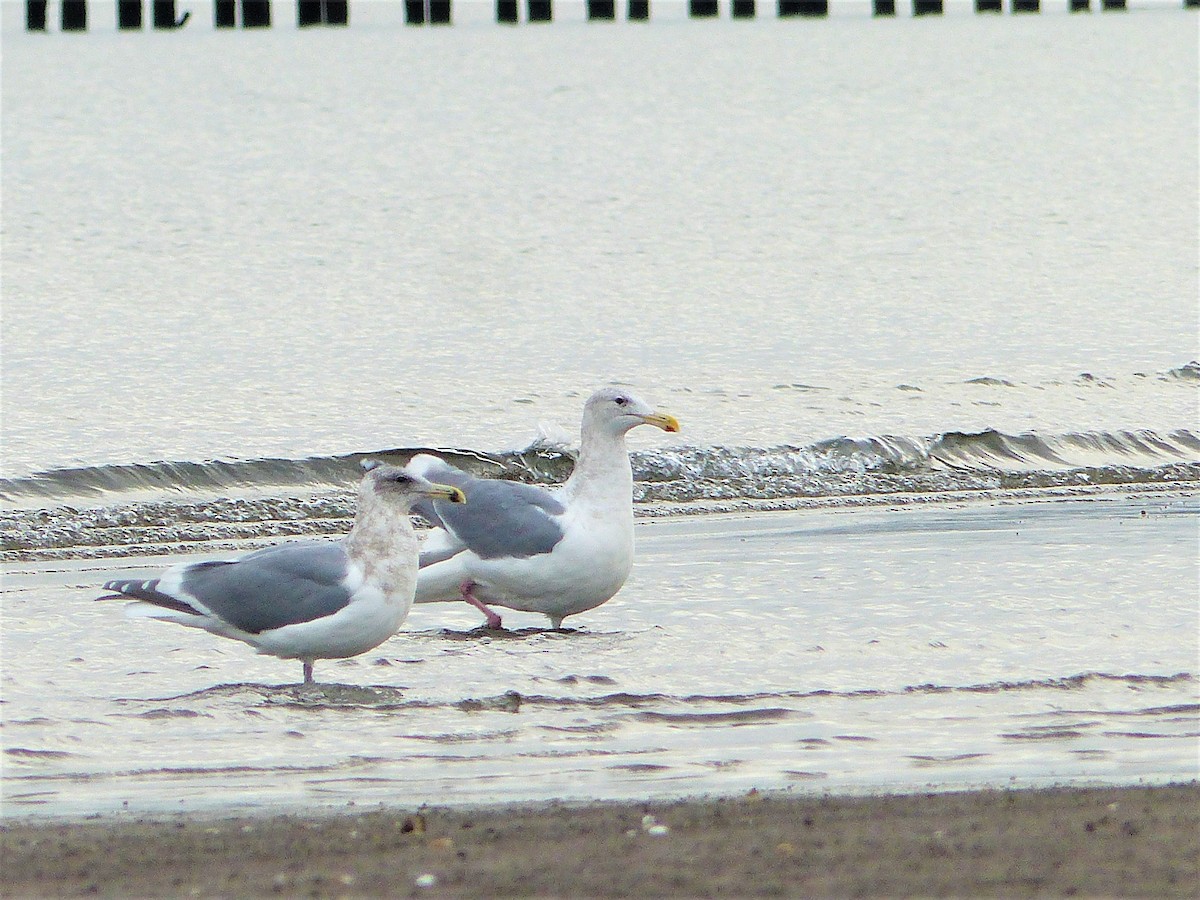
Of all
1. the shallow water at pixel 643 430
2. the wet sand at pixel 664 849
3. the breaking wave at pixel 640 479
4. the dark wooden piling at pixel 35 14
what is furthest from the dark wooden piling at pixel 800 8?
the wet sand at pixel 664 849

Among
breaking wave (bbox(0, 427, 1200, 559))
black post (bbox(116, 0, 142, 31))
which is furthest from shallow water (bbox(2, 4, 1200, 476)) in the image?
black post (bbox(116, 0, 142, 31))

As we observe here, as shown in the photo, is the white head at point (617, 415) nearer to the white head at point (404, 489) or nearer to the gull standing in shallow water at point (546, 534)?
the gull standing in shallow water at point (546, 534)

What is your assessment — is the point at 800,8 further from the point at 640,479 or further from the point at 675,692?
the point at 675,692

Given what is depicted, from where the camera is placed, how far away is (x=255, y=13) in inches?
2163

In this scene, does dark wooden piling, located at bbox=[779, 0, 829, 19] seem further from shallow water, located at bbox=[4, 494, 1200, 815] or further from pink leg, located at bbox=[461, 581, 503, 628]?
pink leg, located at bbox=[461, 581, 503, 628]

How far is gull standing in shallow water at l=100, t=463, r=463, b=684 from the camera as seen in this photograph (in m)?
6.19

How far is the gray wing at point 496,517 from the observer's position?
7148 mm

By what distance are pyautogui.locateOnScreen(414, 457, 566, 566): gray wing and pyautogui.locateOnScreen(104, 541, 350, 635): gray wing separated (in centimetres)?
76

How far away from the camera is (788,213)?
1051 inches

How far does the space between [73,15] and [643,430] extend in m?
45.3

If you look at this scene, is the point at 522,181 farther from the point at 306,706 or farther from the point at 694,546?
the point at 306,706

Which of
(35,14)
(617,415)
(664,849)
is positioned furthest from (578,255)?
(35,14)

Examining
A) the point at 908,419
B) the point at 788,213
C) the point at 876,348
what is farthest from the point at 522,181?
the point at 908,419

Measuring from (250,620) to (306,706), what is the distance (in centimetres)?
51
